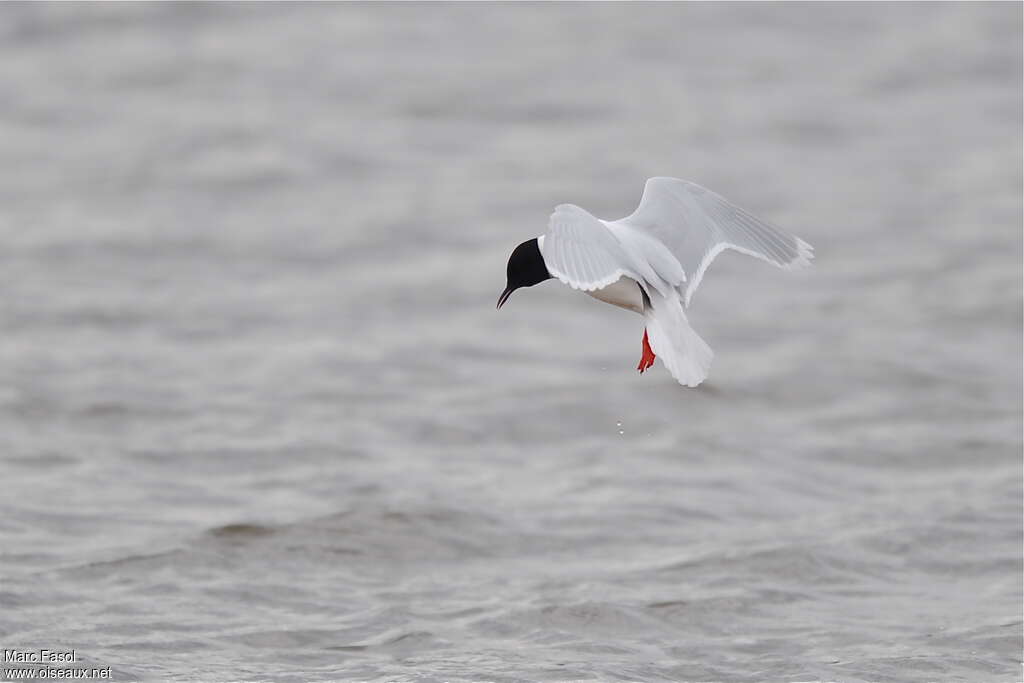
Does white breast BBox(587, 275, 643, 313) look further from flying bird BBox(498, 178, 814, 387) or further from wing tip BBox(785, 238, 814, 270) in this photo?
wing tip BBox(785, 238, 814, 270)

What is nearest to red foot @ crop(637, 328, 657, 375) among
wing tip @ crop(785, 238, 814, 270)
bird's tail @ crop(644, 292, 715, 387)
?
bird's tail @ crop(644, 292, 715, 387)

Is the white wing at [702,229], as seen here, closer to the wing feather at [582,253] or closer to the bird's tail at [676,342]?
the bird's tail at [676,342]

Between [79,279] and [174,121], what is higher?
[174,121]

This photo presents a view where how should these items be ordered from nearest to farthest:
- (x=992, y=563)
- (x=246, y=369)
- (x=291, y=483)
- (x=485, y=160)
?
(x=992, y=563) < (x=291, y=483) < (x=246, y=369) < (x=485, y=160)

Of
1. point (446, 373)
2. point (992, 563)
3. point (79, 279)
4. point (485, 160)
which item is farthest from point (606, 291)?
point (485, 160)

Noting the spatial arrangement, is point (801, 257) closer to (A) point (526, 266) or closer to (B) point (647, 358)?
(B) point (647, 358)

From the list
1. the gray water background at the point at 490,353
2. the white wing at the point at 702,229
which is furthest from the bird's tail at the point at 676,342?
the gray water background at the point at 490,353

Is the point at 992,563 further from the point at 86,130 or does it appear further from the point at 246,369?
the point at 86,130

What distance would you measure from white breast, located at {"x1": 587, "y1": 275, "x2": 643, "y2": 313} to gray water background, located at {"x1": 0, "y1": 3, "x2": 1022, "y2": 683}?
190cm

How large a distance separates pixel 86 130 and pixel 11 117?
664mm

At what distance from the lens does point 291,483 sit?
356 inches

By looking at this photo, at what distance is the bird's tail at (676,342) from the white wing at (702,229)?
369 millimetres

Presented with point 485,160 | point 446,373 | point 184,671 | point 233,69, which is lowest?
point 184,671

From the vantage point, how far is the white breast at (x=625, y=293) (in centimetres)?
544
